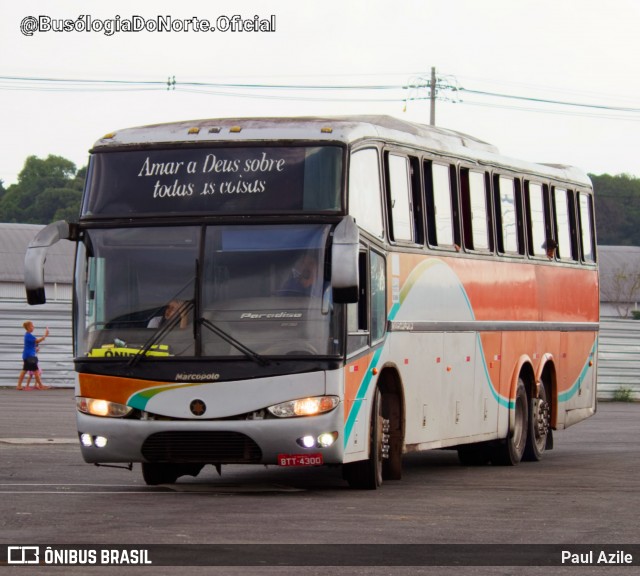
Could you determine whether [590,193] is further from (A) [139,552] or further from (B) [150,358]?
(A) [139,552]

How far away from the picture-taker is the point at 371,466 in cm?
1588

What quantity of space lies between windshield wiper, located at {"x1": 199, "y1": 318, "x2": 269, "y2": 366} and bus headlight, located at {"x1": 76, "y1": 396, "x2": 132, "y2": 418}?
3.46 feet

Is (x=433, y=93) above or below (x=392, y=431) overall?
above

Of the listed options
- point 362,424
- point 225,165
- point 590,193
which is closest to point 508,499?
point 362,424

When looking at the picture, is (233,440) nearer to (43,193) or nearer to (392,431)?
(392,431)

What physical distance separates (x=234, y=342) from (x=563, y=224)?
9.64 metres

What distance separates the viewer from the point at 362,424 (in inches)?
609

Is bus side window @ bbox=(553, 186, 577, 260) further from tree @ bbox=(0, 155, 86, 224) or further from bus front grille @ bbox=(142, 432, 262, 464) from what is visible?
tree @ bbox=(0, 155, 86, 224)

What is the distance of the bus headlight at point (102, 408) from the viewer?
1493cm

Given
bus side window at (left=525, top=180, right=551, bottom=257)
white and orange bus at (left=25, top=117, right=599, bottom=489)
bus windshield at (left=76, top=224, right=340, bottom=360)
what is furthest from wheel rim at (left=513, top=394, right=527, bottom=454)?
bus windshield at (left=76, top=224, right=340, bottom=360)

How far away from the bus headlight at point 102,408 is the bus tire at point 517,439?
7.16m

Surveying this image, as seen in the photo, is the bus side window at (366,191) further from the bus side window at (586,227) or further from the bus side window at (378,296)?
the bus side window at (586,227)

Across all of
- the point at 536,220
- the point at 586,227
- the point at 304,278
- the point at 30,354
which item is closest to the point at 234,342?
the point at 304,278

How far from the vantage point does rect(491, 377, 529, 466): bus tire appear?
20.8m
